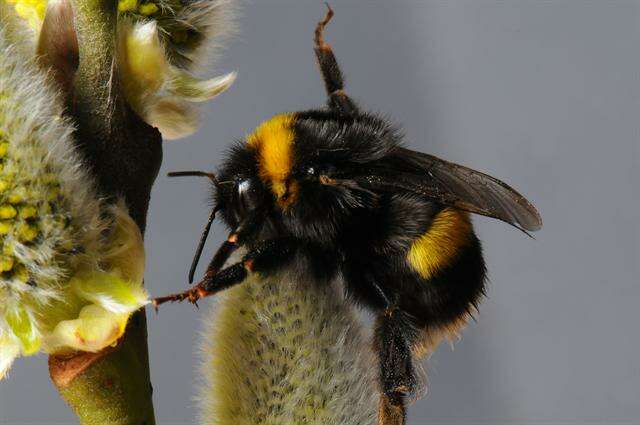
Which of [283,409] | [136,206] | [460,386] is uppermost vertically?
[136,206]

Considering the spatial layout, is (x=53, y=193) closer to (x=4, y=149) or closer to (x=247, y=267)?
(x=4, y=149)

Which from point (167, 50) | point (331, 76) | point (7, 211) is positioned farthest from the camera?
point (331, 76)

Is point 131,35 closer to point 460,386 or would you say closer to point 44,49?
point 44,49

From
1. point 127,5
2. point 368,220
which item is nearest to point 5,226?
point 127,5

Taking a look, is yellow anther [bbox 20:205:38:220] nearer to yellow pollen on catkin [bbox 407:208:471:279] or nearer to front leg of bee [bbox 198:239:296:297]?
front leg of bee [bbox 198:239:296:297]

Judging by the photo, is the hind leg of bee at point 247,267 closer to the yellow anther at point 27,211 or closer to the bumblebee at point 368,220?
the bumblebee at point 368,220

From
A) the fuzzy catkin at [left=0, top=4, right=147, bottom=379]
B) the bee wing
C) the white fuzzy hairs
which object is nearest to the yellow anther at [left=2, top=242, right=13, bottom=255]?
the fuzzy catkin at [left=0, top=4, right=147, bottom=379]

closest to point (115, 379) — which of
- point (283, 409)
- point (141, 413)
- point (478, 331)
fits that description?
point (141, 413)
